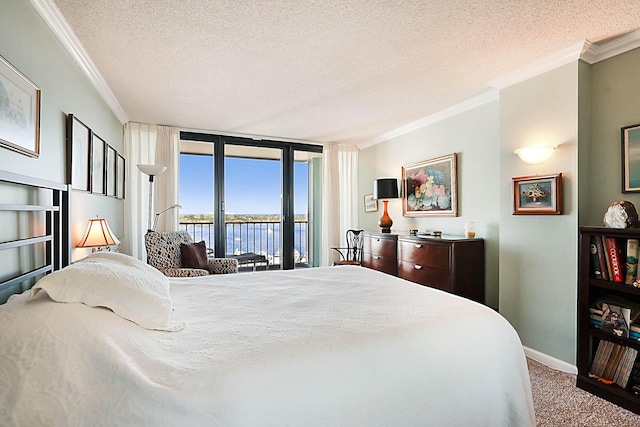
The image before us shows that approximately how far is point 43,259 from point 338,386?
6.26 ft

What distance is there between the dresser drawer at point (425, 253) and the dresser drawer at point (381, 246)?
0.19 meters

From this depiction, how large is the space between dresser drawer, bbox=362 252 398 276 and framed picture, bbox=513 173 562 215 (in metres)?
1.68

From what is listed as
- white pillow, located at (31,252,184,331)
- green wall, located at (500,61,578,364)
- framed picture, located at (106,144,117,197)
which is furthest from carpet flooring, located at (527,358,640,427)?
framed picture, located at (106,144,117,197)

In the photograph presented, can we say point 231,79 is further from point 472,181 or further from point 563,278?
point 563,278

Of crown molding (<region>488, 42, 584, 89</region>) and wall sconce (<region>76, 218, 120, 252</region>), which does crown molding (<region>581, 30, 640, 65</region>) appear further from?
wall sconce (<region>76, 218, 120, 252</region>)

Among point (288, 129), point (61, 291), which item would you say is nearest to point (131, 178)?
point (288, 129)

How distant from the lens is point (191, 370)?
960mm

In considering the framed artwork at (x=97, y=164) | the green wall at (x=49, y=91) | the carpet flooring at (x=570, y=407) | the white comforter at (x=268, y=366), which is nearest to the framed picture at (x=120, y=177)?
the framed artwork at (x=97, y=164)

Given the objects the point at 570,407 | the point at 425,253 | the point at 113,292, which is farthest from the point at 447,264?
the point at 113,292

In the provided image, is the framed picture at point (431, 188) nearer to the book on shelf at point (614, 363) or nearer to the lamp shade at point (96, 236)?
the book on shelf at point (614, 363)

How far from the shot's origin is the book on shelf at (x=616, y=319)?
2.05 m

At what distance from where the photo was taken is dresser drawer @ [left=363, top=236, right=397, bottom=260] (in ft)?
13.6

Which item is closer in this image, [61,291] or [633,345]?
[61,291]

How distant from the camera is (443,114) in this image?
155 inches
